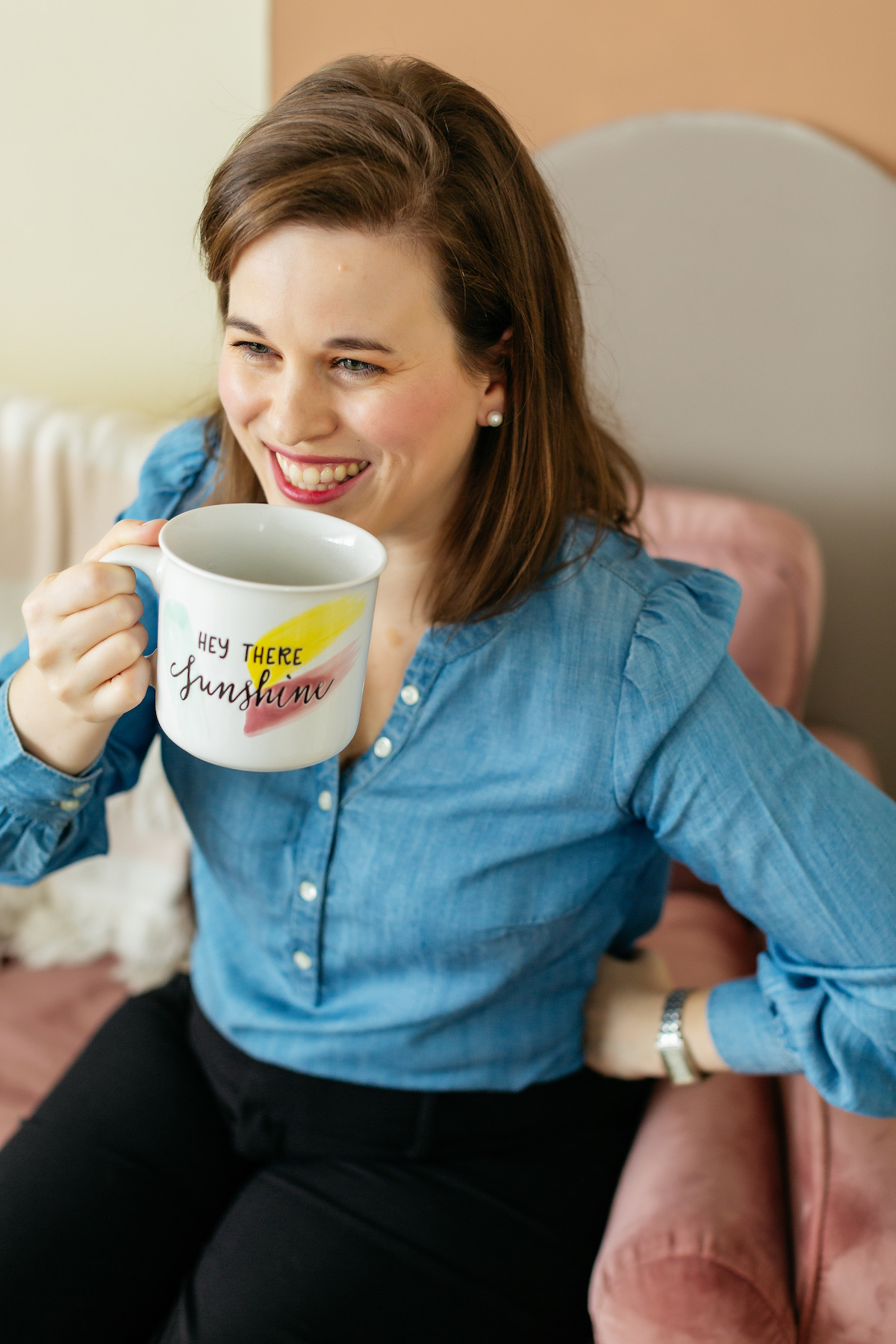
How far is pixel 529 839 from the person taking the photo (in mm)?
841

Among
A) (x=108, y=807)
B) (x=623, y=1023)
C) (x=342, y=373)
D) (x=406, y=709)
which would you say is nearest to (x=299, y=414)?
(x=342, y=373)

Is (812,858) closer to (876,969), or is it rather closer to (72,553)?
(876,969)

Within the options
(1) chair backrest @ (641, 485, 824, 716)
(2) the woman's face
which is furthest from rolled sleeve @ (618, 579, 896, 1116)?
(1) chair backrest @ (641, 485, 824, 716)

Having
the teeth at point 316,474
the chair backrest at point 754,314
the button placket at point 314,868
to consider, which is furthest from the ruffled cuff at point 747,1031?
the chair backrest at point 754,314

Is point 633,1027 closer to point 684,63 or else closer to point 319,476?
point 319,476

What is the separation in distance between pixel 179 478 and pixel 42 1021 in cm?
75

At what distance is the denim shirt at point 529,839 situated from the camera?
2.57 feet

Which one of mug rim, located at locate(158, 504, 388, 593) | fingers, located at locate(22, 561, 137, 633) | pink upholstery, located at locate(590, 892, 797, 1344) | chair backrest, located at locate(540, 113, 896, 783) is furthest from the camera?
chair backrest, located at locate(540, 113, 896, 783)

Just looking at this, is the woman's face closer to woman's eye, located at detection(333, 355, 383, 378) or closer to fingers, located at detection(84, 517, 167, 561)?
woman's eye, located at detection(333, 355, 383, 378)

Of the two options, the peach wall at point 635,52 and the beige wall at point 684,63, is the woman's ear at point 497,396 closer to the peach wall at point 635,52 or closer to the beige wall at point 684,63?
the beige wall at point 684,63

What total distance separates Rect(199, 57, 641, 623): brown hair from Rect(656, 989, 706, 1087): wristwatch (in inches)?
16.9

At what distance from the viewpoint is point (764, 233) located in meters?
1.44

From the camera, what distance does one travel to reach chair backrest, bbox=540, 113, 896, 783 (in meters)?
1.41

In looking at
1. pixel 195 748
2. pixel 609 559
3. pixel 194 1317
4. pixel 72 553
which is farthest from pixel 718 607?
pixel 72 553
